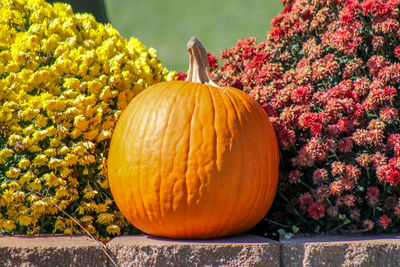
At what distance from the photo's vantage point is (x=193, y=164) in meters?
2.26

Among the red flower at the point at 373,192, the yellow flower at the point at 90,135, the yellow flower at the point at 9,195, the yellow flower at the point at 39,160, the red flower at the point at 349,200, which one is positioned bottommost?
the red flower at the point at 349,200

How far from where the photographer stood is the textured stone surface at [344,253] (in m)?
2.29

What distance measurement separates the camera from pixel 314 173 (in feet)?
8.04

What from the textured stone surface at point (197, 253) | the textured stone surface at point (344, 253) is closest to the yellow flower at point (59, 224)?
the textured stone surface at point (197, 253)

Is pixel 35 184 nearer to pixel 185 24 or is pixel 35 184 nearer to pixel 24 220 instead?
pixel 24 220

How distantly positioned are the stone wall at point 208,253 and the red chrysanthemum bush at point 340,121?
149 mm

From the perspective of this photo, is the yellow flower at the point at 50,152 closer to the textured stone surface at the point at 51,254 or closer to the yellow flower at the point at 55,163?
the yellow flower at the point at 55,163

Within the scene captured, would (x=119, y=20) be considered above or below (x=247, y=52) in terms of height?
above

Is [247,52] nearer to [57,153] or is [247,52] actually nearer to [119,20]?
[57,153]

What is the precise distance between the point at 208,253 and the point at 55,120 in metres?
0.98

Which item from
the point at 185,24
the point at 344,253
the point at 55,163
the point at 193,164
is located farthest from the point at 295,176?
the point at 185,24

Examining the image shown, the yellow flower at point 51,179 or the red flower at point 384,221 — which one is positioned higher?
the yellow flower at point 51,179

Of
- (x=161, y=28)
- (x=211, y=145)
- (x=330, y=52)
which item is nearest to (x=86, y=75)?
(x=211, y=145)

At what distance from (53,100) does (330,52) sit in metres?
1.46
